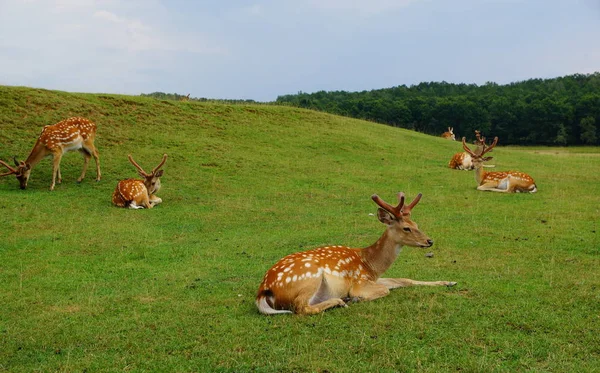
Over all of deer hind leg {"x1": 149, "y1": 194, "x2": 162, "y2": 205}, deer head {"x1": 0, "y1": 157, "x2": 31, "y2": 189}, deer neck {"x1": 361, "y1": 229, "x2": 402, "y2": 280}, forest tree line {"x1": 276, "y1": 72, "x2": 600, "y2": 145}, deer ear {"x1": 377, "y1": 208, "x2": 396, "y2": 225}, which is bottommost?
deer hind leg {"x1": 149, "y1": 194, "x2": 162, "y2": 205}

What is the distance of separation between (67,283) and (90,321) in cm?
183

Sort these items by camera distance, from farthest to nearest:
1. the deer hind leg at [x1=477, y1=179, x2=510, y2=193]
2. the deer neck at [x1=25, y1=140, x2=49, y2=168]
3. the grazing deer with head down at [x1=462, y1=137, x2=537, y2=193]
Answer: the deer neck at [x1=25, y1=140, x2=49, y2=168] → the deer hind leg at [x1=477, y1=179, x2=510, y2=193] → the grazing deer with head down at [x1=462, y1=137, x2=537, y2=193]

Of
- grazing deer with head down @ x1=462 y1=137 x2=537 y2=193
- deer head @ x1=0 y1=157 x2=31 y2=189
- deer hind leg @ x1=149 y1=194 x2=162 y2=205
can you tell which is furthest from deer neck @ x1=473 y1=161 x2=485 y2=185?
deer head @ x1=0 y1=157 x2=31 y2=189

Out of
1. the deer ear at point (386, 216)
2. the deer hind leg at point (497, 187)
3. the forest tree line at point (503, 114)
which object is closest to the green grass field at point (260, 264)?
the deer hind leg at point (497, 187)

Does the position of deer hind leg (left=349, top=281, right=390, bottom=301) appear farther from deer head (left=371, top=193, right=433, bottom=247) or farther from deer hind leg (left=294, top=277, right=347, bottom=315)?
deer head (left=371, top=193, right=433, bottom=247)

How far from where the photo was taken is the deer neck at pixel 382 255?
6.56 meters

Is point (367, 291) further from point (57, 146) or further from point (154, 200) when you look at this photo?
point (57, 146)

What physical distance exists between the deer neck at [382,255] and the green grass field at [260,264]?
429 millimetres

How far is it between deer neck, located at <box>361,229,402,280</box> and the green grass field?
43 centimetres

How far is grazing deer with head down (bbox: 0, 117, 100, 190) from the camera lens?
1509cm

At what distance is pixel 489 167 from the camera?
2130 cm

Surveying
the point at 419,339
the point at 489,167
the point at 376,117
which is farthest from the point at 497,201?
the point at 376,117

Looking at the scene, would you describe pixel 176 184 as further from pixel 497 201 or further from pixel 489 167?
pixel 489 167

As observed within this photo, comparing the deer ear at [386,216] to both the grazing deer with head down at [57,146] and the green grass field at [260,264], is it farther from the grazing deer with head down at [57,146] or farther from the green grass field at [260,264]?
the grazing deer with head down at [57,146]
